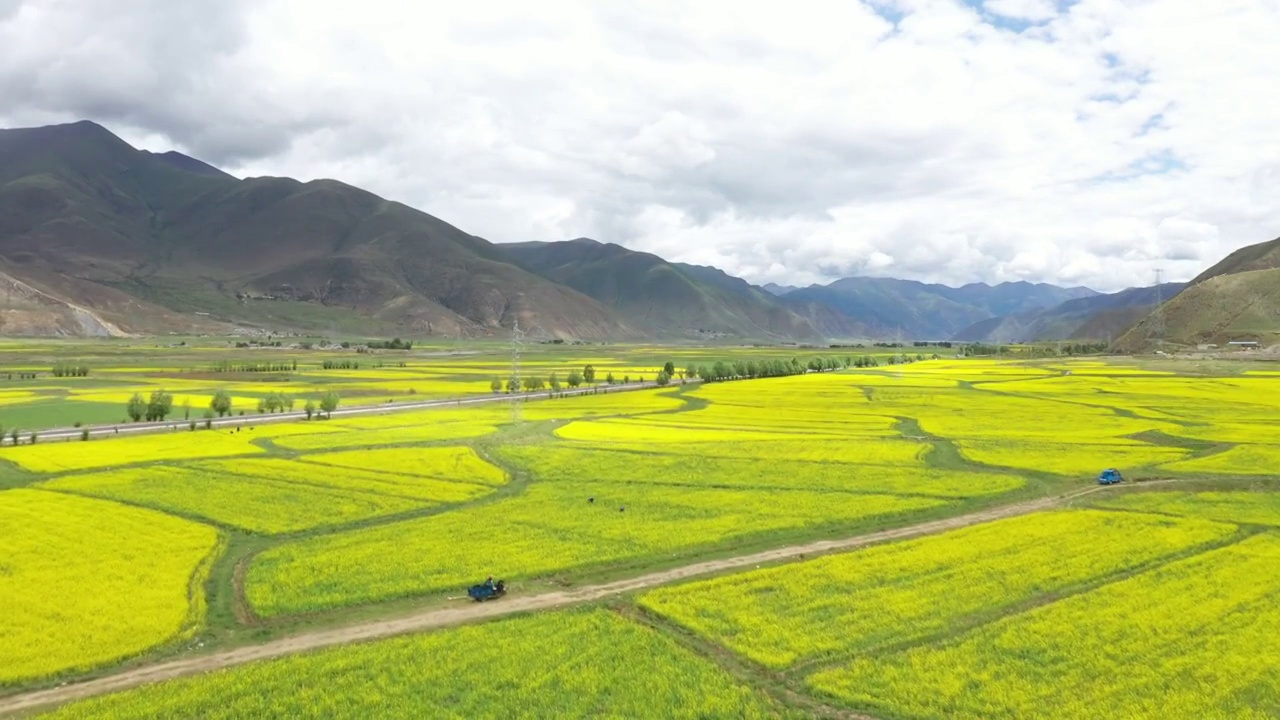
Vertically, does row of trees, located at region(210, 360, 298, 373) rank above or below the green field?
above

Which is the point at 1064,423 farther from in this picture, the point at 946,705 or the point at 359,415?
the point at 359,415

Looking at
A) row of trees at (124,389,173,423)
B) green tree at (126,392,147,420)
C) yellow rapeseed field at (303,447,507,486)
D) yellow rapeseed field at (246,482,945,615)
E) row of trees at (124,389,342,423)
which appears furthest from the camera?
row of trees at (124,389,342,423)

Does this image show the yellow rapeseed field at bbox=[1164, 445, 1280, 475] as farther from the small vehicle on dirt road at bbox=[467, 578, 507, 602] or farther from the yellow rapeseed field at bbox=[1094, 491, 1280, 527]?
the small vehicle on dirt road at bbox=[467, 578, 507, 602]

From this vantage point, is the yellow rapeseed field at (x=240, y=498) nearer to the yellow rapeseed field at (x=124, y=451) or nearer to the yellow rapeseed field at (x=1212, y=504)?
the yellow rapeseed field at (x=124, y=451)

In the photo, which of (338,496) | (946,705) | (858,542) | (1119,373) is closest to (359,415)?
(338,496)

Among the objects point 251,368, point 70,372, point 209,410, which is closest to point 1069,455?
point 209,410

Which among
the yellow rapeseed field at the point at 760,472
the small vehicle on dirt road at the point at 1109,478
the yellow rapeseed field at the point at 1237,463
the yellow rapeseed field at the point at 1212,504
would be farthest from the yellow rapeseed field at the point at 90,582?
the yellow rapeseed field at the point at 1237,463

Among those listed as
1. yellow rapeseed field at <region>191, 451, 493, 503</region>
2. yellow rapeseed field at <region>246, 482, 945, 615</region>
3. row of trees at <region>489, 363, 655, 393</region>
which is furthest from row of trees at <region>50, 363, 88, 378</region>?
yellow rapeseed field at <region>246, 482, 945, 615</region>
